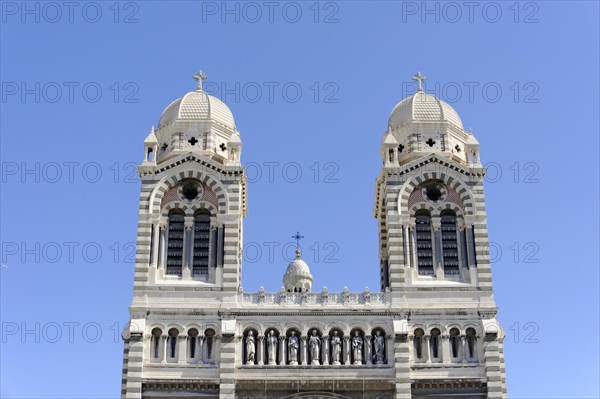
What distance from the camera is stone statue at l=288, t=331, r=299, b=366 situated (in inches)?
1567

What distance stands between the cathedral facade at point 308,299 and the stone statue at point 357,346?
0.05 metres

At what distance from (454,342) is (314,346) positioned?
19.5 feet

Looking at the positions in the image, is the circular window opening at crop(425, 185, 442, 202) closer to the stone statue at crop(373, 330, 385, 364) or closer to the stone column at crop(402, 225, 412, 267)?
the stone column at crop(402, 225, 412, 267)

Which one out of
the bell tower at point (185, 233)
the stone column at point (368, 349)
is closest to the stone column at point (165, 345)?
the bell tower at point (185, 233)

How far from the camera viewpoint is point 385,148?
146 ft

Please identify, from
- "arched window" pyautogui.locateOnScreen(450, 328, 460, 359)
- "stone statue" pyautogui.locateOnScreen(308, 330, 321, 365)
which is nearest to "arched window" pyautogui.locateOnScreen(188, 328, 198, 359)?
"stone statue" pyautogui.locateOnScreen(308, 330, 321, 365)

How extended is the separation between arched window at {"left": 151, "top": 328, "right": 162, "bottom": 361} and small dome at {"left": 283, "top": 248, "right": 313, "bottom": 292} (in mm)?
16121

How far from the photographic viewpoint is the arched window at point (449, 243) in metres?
42.3

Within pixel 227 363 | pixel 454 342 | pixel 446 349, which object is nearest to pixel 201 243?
pixel 227 363

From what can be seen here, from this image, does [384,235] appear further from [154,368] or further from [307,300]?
[154,368]

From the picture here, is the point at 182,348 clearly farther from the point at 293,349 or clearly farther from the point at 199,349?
the point at 293,349

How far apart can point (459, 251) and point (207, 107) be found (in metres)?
13.8

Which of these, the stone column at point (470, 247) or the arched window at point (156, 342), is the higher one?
the stone column at point (470, 247)

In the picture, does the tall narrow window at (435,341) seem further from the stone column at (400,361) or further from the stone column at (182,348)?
the stone column at (182,348)
